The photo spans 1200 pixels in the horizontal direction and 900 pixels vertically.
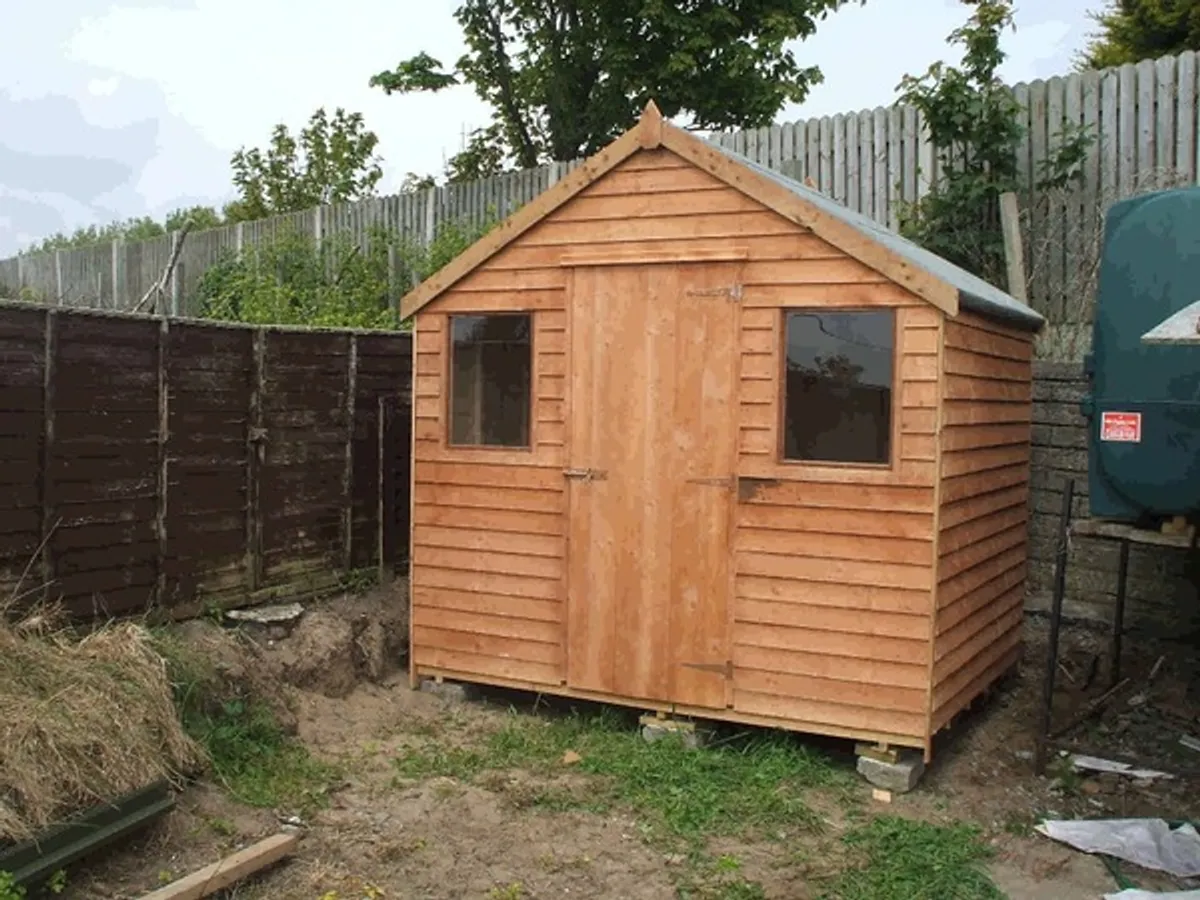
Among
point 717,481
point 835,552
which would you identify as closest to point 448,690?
point 717,481

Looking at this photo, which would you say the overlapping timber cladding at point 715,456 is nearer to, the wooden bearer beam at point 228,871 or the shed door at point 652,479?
the shed door at point 652,479

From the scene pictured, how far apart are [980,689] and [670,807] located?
2.24 meters

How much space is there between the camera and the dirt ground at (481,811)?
15.5 feet

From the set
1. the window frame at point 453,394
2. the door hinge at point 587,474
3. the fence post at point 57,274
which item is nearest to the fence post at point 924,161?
the window frame at point 453,394

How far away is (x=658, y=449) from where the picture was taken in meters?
6.42

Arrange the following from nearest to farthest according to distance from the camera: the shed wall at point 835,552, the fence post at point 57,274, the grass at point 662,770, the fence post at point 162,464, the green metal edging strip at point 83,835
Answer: the green metal edging strip at point 83,835, the grass at point 662,770, the shed wall at point 835,552, the fence post at point 162,464, the fence post at point 57,274

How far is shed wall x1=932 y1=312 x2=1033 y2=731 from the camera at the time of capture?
231 inches

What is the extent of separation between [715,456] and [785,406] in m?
0.48

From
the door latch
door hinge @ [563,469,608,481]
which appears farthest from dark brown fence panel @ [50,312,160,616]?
the door latch

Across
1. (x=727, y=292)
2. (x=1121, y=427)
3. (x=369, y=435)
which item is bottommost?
(x=369, y=435)

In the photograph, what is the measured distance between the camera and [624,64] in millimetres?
15023

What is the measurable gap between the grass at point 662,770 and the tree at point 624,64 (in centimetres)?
1020

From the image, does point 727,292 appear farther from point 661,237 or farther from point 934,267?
point 934,267

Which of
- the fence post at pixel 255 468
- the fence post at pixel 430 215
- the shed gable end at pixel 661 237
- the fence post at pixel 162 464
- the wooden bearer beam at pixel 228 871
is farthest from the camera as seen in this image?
the fence post at pixel 430 215
